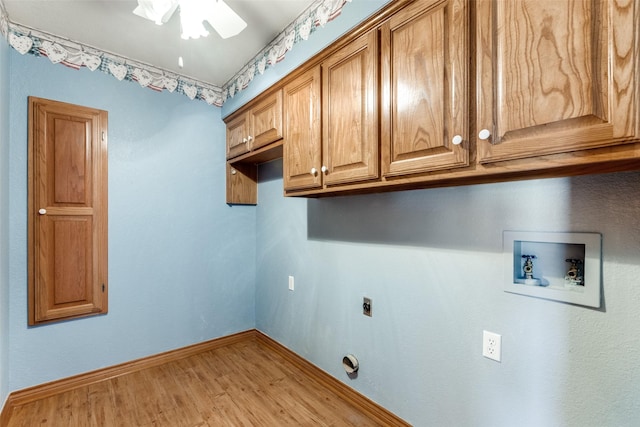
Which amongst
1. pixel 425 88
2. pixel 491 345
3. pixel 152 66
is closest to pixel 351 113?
pixel 425 88

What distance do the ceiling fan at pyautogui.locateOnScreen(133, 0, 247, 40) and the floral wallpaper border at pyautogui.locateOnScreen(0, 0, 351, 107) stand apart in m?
0.46

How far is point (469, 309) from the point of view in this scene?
1.30 metres

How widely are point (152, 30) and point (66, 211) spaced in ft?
4.37

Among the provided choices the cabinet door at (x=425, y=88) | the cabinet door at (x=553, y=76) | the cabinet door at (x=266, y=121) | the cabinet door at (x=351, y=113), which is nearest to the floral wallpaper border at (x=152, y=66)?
the cabinet door at (x=266, y=121)

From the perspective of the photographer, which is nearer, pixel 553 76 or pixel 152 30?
pixel 553 76

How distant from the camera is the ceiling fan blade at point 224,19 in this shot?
1.43 m

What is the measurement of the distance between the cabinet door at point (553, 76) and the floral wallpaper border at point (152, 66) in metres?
0.96

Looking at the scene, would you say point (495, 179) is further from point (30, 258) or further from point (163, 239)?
point (30, 258)

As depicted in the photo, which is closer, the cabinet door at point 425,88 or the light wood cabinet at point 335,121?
the cabinet door at point 425,88

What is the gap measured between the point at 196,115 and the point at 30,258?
1.54m

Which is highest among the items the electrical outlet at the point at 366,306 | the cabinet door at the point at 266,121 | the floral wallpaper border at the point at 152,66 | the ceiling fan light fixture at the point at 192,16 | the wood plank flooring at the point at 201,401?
the floral wallpaper border at the point at 152,66

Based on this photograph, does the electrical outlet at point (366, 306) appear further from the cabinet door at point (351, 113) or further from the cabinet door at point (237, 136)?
the cabinet door at point (237, 136)

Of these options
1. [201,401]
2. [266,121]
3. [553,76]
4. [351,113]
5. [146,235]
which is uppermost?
[266,121]

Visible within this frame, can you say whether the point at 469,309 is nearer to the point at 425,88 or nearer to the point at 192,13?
the point at 425,88
